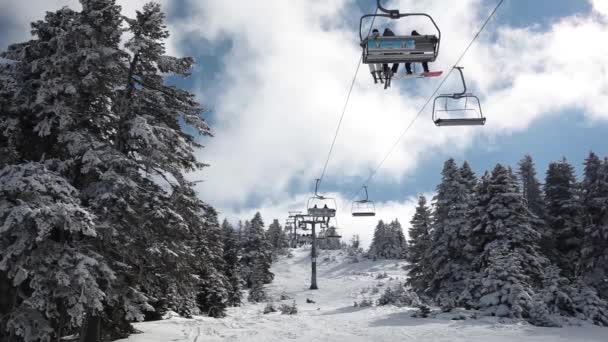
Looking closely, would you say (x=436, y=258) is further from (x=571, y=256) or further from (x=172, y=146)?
(x=172, y=146)

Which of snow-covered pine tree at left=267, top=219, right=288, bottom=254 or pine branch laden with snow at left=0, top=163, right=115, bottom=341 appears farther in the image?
snow-covered pine tree at left=267, top=219, right=288, bottom=254

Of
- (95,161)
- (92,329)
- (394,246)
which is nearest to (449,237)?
(92,329)

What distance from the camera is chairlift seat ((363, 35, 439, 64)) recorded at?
10125 millimetres

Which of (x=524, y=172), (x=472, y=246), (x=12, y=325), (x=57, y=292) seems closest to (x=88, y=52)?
(x=57, y=292)

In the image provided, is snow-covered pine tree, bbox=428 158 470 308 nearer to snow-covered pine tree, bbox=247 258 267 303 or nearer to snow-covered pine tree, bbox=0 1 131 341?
snow-covered pine tree, bbox=0 1 131 341

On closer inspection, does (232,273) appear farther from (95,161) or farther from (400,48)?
(400,48)

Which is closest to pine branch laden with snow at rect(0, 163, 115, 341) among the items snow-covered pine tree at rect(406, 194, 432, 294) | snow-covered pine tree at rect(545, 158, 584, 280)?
snow-covered pine tree at rect(406, 194, 432, 294)

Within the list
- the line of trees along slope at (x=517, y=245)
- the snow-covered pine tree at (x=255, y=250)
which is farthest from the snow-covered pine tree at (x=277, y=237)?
the line of trees along slope at (x=517, y=245)

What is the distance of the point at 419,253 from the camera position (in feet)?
136

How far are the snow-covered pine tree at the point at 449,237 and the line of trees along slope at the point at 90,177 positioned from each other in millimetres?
21097

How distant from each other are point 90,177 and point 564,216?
37.4m

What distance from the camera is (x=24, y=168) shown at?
35.4ft

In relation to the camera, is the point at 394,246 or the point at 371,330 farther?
the point at 394,246

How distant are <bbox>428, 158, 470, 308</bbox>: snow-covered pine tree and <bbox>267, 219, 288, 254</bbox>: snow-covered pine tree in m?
95.3
